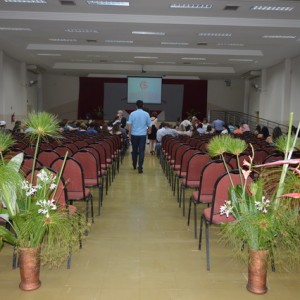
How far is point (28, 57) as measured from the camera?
53.0 ft

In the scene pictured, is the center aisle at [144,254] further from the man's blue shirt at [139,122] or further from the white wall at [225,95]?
the white wall at [225,95]

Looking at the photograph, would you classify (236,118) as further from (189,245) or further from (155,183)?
(189,245)

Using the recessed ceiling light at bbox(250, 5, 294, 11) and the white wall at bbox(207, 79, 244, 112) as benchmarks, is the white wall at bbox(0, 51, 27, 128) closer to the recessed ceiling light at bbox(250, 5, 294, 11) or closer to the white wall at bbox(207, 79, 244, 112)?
the recessed ceiling light at bbox(250, 5, 294, 11)

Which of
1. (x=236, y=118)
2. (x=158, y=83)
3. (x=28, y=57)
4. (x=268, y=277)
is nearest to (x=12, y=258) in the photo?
(x=268, y=277)

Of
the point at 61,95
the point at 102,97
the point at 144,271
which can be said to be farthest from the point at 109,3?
the point at 61,95

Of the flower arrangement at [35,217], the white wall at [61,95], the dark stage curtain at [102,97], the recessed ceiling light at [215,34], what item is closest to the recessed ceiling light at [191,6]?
the recessed ceiling light at [215,34]

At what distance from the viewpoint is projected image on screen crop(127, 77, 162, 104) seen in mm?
21531

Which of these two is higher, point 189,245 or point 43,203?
point 43,203

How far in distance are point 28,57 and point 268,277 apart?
15268 millimetres

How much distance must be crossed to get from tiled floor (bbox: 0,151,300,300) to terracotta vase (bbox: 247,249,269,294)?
0.05m

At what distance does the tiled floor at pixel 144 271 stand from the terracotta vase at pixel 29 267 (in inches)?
2.0

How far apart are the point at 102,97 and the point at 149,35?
39.7 feet

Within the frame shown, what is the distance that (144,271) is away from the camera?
3092 millimetres

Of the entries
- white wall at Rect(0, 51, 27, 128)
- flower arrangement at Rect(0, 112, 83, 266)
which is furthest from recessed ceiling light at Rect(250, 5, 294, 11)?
white wall at Rect(0, 51, 27, 128)
